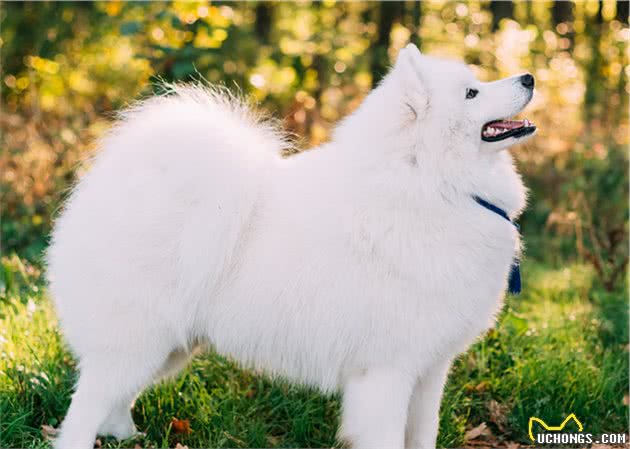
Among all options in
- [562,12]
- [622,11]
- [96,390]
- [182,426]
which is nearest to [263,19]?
[562,12]

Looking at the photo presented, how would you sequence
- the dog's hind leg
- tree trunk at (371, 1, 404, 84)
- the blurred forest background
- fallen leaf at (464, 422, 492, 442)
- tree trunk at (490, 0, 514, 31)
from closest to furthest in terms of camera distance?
the dog's hind leg, fallen leaf at (464, 422, 492, 442), the blurred forest background, tree trunk at (371, 1, 404, 84), tree trunk at (490, 0, 514, 31)

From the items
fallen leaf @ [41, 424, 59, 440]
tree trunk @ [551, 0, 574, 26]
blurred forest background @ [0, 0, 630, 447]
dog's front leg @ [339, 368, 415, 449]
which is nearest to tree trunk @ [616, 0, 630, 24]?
blurred forest background @ [0, 0, 630, 447]

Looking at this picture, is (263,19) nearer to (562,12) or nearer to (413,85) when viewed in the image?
(562,12)

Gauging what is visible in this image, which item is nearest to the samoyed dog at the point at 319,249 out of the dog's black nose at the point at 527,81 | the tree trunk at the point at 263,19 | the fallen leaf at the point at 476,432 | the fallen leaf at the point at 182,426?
the dog's black nose at the point at 527,81

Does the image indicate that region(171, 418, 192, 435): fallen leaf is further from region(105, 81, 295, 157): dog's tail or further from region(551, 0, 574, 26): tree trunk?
region(551, 0, 574, 26): tree trunk

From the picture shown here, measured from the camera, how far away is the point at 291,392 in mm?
3752

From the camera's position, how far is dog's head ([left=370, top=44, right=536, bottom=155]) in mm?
2795

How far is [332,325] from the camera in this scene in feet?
9.43

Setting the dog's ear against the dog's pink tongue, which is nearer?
the dog's ear

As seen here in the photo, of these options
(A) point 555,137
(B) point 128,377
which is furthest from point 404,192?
(A) point 555,137

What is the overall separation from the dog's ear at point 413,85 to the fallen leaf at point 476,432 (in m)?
1.76

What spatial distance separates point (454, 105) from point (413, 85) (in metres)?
0.18

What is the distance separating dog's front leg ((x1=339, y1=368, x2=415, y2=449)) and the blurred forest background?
2.58 ft

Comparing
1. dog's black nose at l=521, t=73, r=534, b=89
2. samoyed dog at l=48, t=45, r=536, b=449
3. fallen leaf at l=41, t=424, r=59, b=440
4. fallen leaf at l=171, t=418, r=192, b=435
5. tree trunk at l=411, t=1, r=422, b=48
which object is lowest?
fallen leaf at l=41, t=424, r=59, b=440
